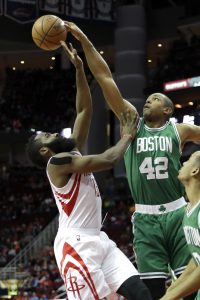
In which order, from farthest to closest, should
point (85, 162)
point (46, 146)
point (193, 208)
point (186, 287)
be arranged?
point (46, 146), point (85, 162), point (193, 208), point (186, 287)

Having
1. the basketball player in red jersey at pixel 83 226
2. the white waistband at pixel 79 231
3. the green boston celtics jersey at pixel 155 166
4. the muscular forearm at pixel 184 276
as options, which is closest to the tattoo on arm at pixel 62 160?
the basketball player in red jersey at pixel 83 226

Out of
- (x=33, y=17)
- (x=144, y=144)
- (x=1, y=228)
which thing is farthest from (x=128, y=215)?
(x=144, y=144)

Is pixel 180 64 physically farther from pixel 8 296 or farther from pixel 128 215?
pixel 8 296

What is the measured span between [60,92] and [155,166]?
26256 mm

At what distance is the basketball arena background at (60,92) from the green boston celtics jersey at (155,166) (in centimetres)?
1125

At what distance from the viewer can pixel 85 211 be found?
16.9 feet

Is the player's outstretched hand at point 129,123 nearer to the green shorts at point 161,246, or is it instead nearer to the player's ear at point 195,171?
the green shorts at point 161,246

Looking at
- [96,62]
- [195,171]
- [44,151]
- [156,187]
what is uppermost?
[96,62]

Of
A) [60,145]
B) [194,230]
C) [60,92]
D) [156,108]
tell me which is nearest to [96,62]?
[156,108]

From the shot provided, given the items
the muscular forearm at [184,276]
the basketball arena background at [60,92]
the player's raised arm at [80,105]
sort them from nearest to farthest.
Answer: the muscular forearm at [184,276] < the player's raised arm at [80,105] < the basketball arena background at [60,92]

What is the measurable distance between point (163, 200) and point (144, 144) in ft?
1.67

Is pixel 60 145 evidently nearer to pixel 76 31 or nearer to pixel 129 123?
pixel 129 123

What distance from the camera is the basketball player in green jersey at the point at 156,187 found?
5.46 m

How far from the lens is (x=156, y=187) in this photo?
5629 millimetres
